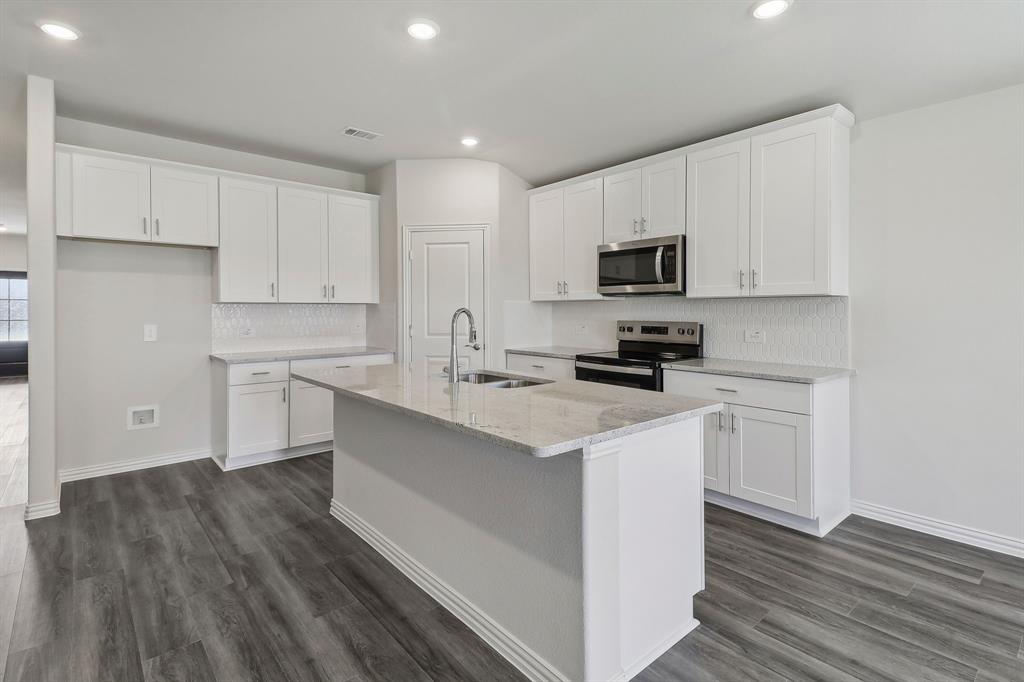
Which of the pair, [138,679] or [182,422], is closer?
[138,679]

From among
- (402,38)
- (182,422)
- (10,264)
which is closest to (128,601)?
(182,422)

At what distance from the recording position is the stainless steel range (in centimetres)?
358

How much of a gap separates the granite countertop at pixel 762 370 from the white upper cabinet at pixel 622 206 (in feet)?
3.69

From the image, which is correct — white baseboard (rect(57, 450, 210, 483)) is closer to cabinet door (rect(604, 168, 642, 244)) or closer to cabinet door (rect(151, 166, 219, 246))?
cabinet door (rect(151, 166, 219, 246))

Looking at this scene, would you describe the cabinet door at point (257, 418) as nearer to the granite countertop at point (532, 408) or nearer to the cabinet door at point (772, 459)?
the granite countertop at point (532, 408)

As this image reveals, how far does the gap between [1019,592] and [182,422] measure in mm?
5277

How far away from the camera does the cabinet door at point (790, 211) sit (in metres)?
3.03

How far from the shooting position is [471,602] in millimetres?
2070

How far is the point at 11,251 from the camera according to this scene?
9.62 meters

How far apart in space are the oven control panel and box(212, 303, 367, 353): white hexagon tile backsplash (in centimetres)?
252

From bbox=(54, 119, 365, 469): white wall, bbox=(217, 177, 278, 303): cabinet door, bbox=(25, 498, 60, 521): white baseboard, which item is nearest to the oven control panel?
bbox=(217, 177, 278, 303): cabinet door

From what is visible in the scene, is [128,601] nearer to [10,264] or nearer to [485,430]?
[485,430]

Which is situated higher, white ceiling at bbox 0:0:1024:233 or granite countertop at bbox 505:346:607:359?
white ceiling at bbox 0:0:1024:233

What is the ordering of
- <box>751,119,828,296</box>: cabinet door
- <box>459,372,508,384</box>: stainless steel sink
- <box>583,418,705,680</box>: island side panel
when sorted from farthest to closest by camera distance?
<box>751,119,828,296</box>: cabinet door, <box>459,372,508,384</box>: stainless steel sink, <box>583,418,705,680</box>: island side panel
